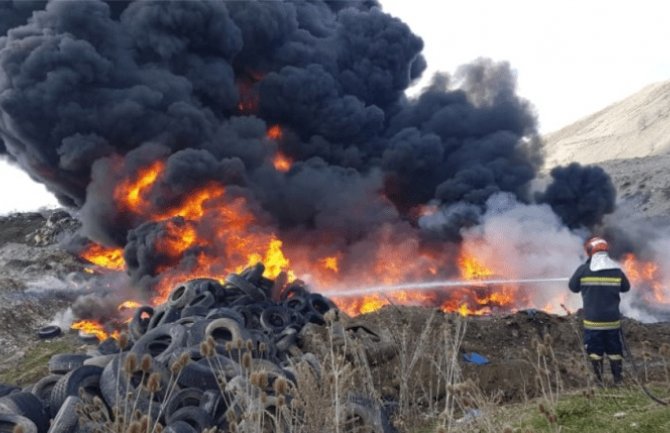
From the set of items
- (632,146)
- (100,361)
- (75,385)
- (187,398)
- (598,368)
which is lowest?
(187,398)

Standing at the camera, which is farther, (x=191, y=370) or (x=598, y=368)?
(x=598, y=368)

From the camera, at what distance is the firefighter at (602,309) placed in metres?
7.94

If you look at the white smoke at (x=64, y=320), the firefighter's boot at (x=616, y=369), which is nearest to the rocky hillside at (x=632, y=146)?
the firefighter's boot at (x=616, y=369)

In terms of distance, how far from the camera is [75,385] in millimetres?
6965

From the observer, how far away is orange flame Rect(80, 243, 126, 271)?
2170 cm

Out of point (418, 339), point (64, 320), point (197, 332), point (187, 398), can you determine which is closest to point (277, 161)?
point (64, 320)

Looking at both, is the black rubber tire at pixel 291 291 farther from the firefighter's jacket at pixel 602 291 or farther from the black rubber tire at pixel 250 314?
the firefighter's jacket at pixel 602 291

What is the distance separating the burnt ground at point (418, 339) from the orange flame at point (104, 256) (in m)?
0.51

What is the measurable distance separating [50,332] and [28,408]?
386 inches

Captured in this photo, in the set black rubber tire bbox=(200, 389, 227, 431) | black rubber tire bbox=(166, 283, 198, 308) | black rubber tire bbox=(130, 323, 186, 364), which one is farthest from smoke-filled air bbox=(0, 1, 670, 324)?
black rubber tire bbox=(200, 389, 227, 431)

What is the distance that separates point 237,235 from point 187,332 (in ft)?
33.2

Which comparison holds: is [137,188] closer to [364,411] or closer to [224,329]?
[224,329]

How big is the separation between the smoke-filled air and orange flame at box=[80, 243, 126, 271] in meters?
0.08

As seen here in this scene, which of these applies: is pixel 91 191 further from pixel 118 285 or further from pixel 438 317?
pixel 438 317
